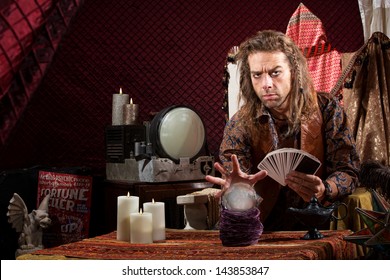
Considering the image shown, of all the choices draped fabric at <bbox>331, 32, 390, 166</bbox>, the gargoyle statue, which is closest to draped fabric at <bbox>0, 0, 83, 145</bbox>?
draped fabric at <bbox>331, 32, 390, 166</bbox>

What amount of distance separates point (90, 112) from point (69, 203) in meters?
0.81

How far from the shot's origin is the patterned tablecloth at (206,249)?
136cm

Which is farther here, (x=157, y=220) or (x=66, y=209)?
(x=66, y=209)

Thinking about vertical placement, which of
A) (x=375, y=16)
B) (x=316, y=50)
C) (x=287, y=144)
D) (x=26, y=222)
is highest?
(x=375, y=16)

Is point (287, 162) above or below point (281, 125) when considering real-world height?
below

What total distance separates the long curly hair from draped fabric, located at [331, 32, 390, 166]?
513 millimetres

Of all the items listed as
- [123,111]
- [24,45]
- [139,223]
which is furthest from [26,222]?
[24,45]

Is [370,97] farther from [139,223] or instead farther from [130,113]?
[139,223]

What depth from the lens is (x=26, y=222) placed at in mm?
3010

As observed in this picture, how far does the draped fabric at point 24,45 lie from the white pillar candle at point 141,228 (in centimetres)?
145

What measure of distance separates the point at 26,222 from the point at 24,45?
299 centimetres

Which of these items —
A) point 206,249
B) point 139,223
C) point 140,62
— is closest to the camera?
point 206,249

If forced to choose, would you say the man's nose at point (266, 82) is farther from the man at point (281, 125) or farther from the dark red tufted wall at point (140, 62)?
the dark red tufted wall at point (140, 62)
